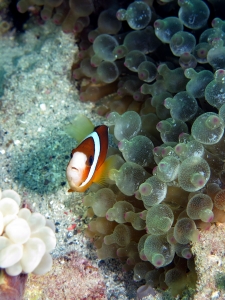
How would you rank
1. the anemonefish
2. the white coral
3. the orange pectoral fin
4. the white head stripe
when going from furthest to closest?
the orange pectoral fin → the white head stripe → the anemonefish → the white coral

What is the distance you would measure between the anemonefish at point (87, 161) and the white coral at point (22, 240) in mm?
275

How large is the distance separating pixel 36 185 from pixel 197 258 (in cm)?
129

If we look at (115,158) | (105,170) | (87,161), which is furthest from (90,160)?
(115,158)

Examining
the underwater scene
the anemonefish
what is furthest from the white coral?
the anemonefish

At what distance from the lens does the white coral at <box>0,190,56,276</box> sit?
4.57 feet

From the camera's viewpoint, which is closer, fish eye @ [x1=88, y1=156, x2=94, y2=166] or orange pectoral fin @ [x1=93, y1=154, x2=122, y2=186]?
fish eye @ [x1=88, y1=156, x2=94, y2=166]

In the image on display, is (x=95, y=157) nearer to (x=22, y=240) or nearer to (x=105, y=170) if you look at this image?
(x=105, y=170)

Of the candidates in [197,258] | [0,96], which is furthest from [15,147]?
[197,258]

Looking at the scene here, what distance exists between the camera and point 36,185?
2354 millimetres

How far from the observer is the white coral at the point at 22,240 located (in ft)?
4.57

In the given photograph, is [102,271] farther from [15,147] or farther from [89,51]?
[89,51]

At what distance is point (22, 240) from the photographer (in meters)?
1.43

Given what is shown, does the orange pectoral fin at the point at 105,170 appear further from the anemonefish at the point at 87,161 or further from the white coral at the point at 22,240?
the white coral at the point at 22,240

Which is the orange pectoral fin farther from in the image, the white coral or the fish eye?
Answer: the white coral
